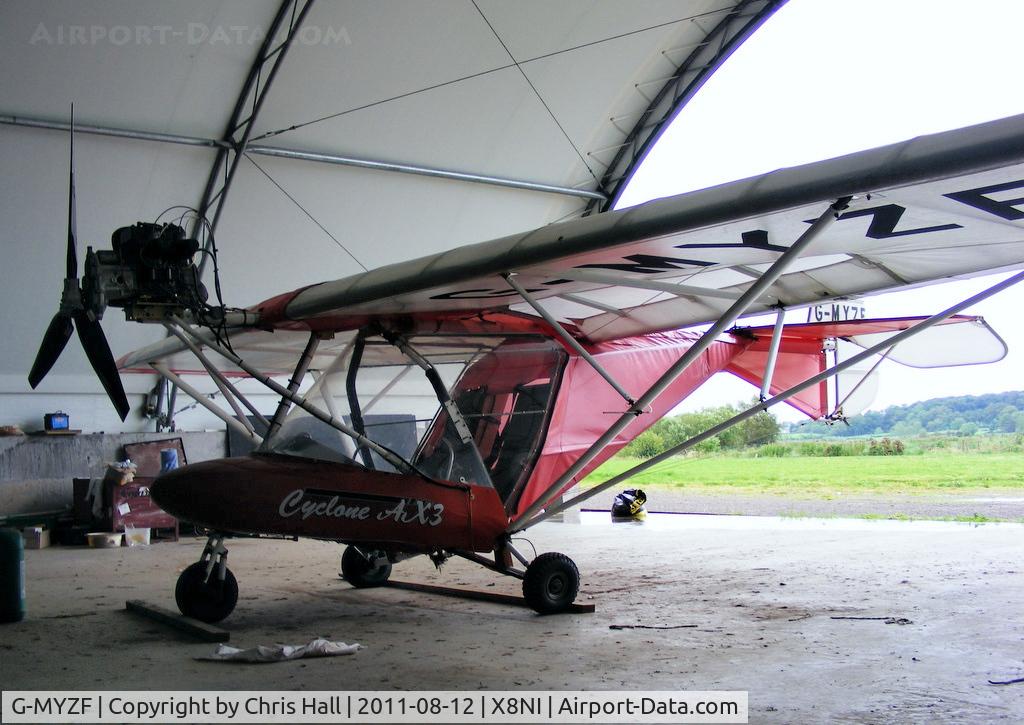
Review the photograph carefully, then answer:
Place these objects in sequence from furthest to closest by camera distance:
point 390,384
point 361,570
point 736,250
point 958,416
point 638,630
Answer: point 958,416 → point 361,570 → point 390,384 → point 638,630 → point 736,250

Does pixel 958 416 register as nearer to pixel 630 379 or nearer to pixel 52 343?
pixel 630 379

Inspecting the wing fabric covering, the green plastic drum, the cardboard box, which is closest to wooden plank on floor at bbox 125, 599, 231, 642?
the green plastic drum

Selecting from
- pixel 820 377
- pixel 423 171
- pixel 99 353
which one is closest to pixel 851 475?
pixel 423 171

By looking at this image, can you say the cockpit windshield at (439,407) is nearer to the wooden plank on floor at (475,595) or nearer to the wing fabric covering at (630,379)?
the wing fabric covering at (630,379)

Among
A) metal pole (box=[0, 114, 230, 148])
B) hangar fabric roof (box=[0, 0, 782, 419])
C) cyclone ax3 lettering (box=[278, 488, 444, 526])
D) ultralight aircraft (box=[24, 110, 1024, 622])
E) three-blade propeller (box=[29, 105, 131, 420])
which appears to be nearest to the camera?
ultralight aircraft (box=[24, 110, 1024, 622])

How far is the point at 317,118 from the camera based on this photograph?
538 inches

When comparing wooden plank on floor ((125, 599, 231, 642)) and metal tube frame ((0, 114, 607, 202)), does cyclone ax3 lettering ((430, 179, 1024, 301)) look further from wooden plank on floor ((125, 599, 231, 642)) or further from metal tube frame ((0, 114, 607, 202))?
metal tube frame ((0, 114, 607, 202))

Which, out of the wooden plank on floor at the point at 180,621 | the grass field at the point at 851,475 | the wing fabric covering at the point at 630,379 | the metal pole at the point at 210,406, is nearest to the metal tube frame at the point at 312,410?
the metal pole at the point at 210,406

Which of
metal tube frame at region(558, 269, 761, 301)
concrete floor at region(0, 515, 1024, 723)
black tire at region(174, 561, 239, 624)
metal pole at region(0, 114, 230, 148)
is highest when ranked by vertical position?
metal pole at region(0, 114, 230, 148)

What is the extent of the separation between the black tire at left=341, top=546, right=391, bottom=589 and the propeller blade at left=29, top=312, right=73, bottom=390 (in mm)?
2982

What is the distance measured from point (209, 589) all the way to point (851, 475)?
883 inches

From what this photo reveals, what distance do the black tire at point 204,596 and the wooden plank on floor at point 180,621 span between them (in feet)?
0.27

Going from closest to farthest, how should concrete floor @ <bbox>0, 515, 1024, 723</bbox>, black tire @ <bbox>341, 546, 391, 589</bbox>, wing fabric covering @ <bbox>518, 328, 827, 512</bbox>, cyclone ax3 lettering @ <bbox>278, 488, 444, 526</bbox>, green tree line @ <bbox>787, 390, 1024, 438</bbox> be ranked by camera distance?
concrete floor @ <bbox>0, 515, 1024, 723</bbox> → cyclone ax3 lettering @ <bbox>278, 488, 444, 526</bbox> → wing fabric covering @ <bbox>518, 328, 827, 512</bbox> → black tire @ <bbox>341, 546, 391, 589</bbox> → green tree line @ <bbox>787, 390, 1024, 438</bbox>

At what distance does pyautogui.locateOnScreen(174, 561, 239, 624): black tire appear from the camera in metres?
6.40
